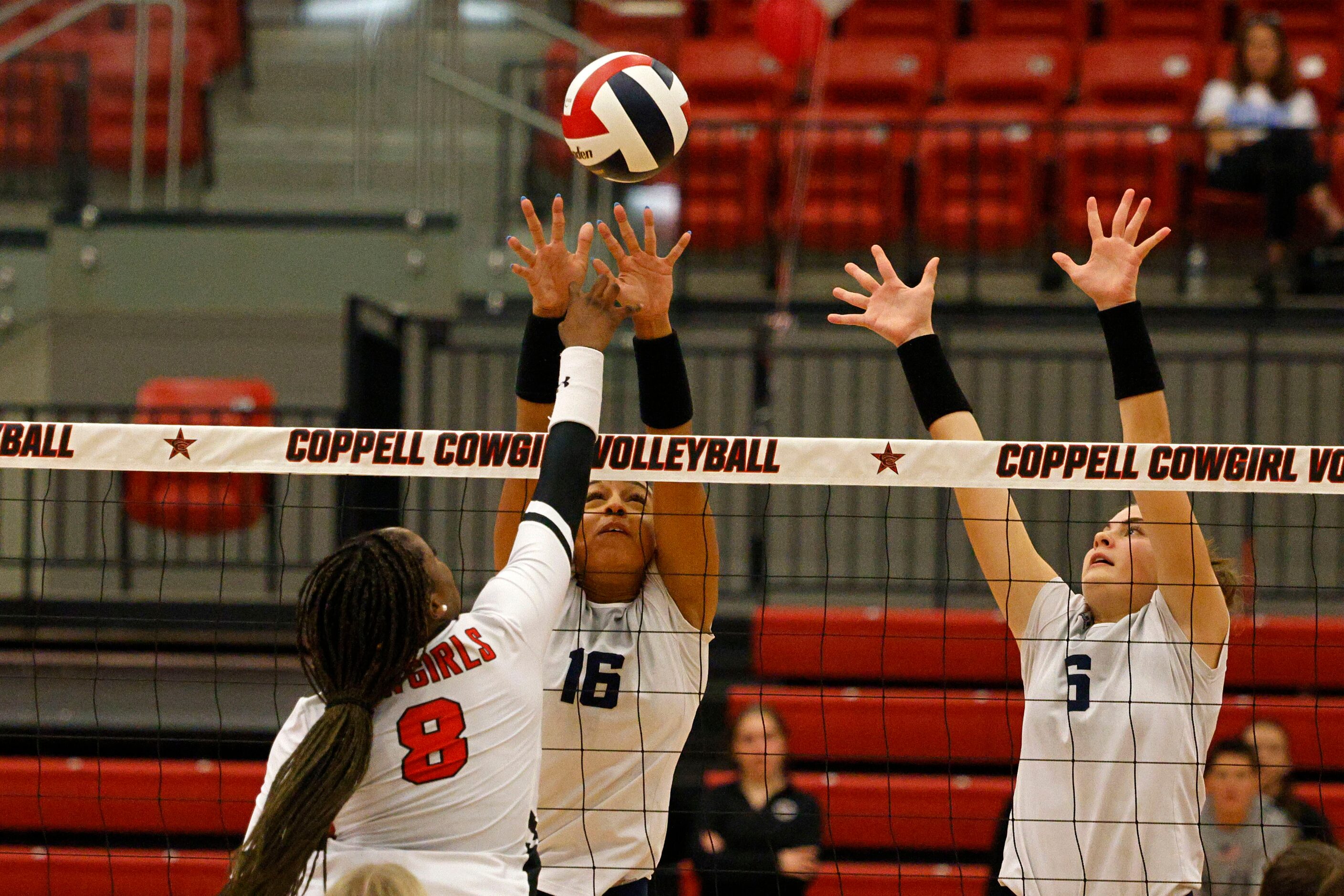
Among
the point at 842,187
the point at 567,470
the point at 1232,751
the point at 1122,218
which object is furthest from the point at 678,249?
the point at 842,187

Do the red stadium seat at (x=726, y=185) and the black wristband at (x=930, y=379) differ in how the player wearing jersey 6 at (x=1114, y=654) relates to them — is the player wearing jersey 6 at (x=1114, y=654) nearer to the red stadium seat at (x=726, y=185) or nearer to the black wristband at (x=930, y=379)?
the black wristband at (x=930, y=379)

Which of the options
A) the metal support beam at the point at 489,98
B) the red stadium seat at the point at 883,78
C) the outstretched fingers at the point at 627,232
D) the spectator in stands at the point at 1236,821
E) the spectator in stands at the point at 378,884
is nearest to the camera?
the spectator in stands at the point at 378,884

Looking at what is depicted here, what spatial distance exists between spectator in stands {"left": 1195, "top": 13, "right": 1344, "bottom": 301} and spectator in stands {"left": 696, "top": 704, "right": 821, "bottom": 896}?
460cm

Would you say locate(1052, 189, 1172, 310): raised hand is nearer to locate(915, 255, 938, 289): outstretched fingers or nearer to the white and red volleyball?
locate(915, 255, 938, 289): outstretched fingers

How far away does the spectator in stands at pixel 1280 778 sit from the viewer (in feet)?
19.0

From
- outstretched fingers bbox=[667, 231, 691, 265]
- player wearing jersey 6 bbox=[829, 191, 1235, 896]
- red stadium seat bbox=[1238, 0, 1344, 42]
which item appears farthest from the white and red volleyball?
red stadium seat bbox=[1238, 0, 1344, 42]

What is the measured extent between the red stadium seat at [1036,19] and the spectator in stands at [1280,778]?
6334 mm

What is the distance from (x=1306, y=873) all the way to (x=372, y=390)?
5.53 meters

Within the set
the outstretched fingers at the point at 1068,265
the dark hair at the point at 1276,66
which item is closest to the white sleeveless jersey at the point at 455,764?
the outstretched fingers at the point at 1068,265

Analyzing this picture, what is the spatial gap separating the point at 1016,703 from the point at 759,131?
4491 millimetres

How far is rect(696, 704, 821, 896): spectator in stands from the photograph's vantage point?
5801 millimetres

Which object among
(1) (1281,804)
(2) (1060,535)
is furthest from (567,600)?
(2) (1060,535)

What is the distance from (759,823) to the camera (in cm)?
596

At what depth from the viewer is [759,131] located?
9.75 metres
